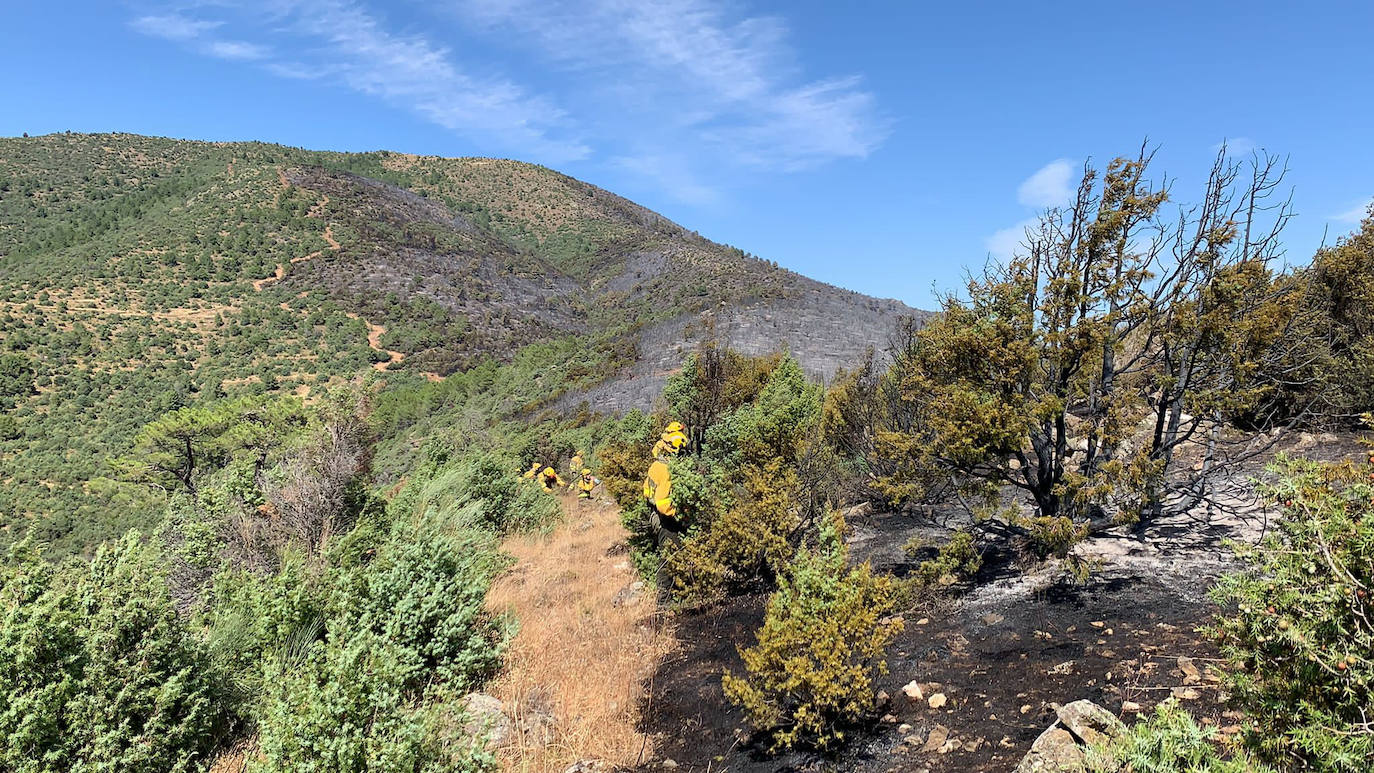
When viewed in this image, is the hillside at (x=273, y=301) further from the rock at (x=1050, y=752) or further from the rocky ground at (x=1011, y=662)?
the rock at (x=1050, y=752)

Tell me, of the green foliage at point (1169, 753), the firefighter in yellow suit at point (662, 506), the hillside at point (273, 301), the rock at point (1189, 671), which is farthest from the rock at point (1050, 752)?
the hillside at point (273, 301)

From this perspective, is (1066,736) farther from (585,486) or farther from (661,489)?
(585,486)

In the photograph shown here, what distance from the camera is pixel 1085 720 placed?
294 centimetres

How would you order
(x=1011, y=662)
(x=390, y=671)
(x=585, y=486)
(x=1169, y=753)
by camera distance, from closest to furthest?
1. (x=1169, y=753)
2. (x=390, y=671)
3. (x=1011, y=662)
4. (x=585, y=486)

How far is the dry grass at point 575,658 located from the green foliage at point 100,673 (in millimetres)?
1874

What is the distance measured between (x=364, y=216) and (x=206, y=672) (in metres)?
61.6

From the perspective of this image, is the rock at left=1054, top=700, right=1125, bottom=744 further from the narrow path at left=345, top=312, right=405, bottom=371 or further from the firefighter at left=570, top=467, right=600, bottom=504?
the narrow path at left=345, top=312, right=405, bottom=371

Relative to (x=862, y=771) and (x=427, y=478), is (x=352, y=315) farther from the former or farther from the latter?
(x=862, y=771)

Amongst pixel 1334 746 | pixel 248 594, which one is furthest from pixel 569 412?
pixel 1334 746

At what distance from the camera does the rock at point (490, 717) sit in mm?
4117

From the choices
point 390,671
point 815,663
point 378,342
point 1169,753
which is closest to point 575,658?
point 815,663

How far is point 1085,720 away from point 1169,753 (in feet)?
4.27

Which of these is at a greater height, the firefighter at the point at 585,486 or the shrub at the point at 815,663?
the shrub at the point at 815,663

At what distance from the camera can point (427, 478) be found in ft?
37.7
